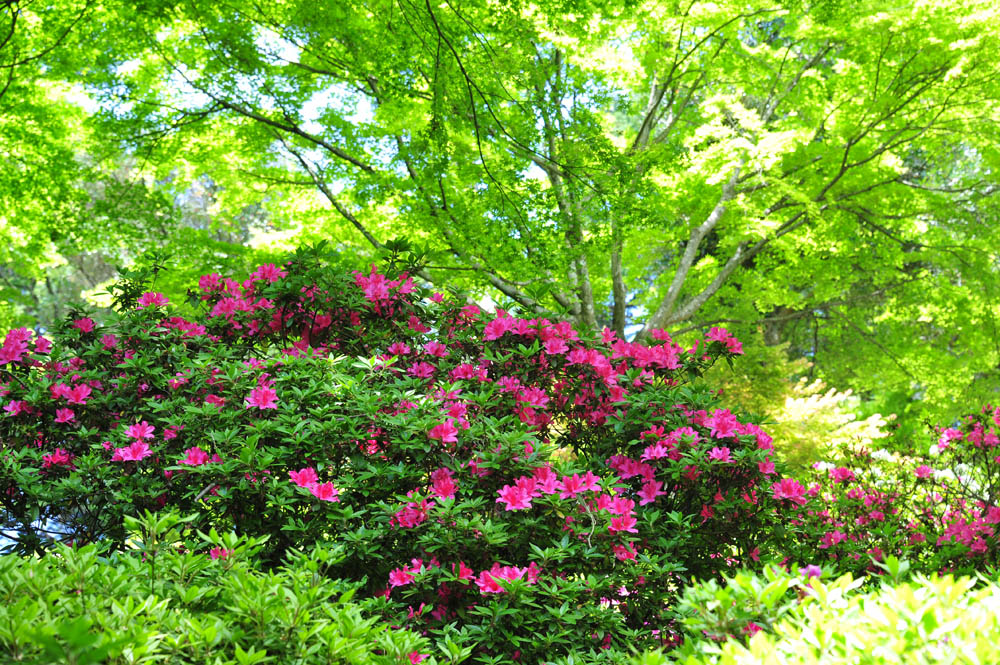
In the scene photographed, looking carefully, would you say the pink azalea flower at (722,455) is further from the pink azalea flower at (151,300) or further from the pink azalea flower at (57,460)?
the pink azalea flower at (151,300)

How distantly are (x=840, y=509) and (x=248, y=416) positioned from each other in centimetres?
344

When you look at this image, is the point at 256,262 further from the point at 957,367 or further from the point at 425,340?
the point at 957,367

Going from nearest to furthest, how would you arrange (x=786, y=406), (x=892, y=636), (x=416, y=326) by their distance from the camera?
(x=892, y=636), (x=416, y=326), (x=786, y=406)

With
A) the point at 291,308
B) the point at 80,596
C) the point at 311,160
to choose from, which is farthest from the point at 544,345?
the point at 311,160

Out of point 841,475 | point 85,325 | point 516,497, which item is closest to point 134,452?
point 85,325

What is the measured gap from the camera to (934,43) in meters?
6.96

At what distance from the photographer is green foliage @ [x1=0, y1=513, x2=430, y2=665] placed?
1.38 m

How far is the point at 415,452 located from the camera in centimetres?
259

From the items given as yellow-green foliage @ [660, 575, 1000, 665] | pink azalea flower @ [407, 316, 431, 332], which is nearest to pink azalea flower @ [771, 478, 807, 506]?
yellow-green foliage @ [660, 575, 1000, 665]

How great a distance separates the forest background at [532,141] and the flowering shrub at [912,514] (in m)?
2.21

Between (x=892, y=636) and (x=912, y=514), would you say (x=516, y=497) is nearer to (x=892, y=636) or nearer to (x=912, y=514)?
(x=892, y=636)

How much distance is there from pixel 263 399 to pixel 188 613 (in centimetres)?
119

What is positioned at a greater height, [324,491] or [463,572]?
[324,491]

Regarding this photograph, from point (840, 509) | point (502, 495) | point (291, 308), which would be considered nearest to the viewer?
point (502, 495)
